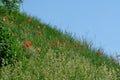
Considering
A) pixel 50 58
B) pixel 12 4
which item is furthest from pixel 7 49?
pixel 12 4

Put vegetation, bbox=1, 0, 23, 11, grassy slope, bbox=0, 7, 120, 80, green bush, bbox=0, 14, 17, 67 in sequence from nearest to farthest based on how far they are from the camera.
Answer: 1. grassy slope, bbox=0, 7, 120, 80
2. green bush, bbox=0, 14, 17, 67
3. vegetation, bbox=1, 0, 23, 11

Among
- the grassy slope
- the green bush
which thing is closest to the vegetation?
the grassy slope

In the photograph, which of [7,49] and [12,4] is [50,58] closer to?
[7,49]

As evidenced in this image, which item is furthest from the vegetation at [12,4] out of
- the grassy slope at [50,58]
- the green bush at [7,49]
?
the green bush at [7,49]

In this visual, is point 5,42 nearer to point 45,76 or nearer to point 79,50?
point 45,76

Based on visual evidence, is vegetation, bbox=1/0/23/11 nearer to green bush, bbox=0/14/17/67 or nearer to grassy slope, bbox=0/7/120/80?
grassy slope, bbox=0/7/120/80

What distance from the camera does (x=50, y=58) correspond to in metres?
10.9

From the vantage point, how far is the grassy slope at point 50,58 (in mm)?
9672

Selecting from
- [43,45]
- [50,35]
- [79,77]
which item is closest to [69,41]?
[50,35]

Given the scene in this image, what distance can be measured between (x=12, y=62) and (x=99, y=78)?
7.76 ft

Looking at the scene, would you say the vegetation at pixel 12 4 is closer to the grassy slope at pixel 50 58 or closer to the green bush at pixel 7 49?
the grassy slope at pixel 50 58

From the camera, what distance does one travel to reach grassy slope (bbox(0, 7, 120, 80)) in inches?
381

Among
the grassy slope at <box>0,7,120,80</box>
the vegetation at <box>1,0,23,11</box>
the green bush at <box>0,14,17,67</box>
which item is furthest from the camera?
the vegetation at <box>1,0,23,11</box>

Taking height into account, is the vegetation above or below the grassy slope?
above
